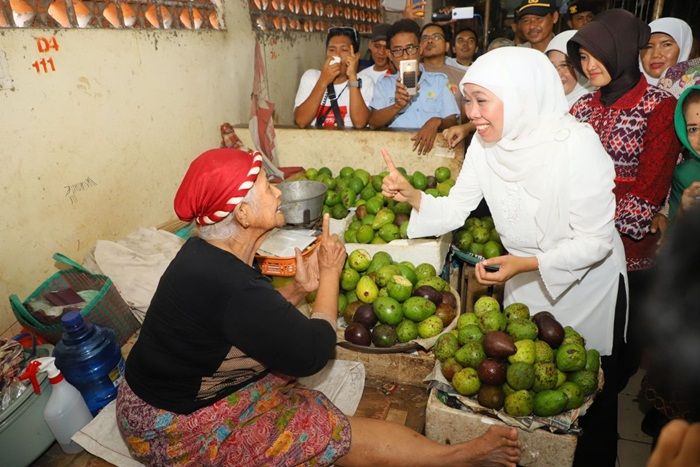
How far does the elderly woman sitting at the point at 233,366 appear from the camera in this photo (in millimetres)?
1570

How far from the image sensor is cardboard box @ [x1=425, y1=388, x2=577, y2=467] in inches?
70.3

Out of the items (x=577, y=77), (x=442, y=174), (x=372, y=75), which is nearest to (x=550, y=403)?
(x=442, y=174)

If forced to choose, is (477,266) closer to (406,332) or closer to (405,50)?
(406,332)

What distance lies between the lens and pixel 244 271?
163 centimetres

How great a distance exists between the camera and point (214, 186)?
5.22 ft

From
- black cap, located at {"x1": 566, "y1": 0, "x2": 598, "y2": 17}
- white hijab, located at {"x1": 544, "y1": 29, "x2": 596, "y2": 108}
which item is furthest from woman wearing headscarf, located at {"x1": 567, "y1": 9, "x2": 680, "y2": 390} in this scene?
black cap, located at {"x1": 566, "y1": 0, "x2": 598, "y2": 17}

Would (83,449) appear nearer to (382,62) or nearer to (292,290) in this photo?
(292,290)

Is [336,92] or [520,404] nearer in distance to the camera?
[520,404]

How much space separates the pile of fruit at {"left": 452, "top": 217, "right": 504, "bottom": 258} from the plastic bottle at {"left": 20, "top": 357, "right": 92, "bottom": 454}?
2.41m

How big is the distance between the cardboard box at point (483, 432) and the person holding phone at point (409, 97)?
8.23 feet

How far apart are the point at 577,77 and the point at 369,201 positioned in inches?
73.2

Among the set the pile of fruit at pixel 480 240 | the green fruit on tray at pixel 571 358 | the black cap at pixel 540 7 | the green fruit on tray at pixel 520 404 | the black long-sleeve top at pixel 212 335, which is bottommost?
the green fruit on tray at pixel 520 404

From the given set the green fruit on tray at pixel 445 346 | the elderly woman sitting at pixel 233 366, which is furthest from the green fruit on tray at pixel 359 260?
the elderly woman sitting at pixel 233 366

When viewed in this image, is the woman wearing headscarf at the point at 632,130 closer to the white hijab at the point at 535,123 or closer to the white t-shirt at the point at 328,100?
the white hijab at the point at 535,123
